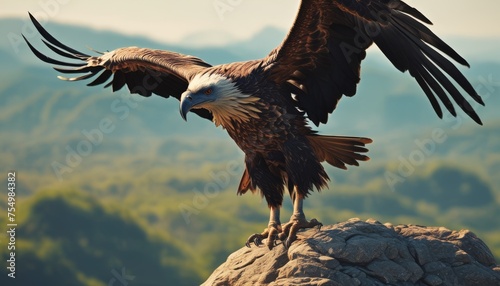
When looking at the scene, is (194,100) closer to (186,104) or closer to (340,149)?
(186,104)

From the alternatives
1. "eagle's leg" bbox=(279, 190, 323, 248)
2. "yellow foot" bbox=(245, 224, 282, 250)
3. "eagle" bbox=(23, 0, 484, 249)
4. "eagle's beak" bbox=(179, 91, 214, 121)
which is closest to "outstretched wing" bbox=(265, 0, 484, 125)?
"eagle" bbox=(23, 0, 484, 249)

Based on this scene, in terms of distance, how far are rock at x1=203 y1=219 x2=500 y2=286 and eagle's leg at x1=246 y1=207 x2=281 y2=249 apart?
10 centimetres

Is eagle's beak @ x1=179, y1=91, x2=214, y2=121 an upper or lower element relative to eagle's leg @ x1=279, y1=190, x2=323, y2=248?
upper

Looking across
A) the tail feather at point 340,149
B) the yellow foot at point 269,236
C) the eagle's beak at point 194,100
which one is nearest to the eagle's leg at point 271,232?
the yellow foot at point 269,236

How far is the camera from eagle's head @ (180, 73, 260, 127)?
8.35m

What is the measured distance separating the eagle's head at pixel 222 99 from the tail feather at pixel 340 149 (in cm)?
84

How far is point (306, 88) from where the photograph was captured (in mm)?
8906

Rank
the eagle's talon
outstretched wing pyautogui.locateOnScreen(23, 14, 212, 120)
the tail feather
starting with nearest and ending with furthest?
the eagle's talon, the tail feather, outstretched wing pyautogui.locateOnScreen(23, 14, 212, 120)

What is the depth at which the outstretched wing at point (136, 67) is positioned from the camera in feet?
31.5

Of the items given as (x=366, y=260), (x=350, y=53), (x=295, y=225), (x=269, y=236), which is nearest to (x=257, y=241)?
(x=269, y=236)

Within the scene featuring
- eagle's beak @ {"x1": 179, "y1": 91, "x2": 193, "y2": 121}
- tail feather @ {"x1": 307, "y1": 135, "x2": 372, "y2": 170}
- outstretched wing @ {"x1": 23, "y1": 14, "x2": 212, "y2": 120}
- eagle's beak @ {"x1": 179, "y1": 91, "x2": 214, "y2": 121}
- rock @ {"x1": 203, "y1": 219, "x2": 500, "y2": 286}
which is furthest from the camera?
outstretched wing @ {"x1": 23, "y1": 14, "x2": 212, "y2": 120}

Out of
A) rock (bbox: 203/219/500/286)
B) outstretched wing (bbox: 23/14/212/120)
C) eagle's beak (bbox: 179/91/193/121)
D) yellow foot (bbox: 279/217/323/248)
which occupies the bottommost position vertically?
rock (bbox: 203/219/500/286)

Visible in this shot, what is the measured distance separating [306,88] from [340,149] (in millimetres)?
782

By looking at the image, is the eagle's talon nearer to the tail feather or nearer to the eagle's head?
the tail feather
